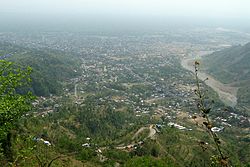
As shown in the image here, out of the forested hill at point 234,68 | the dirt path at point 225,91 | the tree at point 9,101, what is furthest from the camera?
the forested hill at point 234,68

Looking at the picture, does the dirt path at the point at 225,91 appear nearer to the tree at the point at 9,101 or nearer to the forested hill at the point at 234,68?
the forested hill at the point at 234,68

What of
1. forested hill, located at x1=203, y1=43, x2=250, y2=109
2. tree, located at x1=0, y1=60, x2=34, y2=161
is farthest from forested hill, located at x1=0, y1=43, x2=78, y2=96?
tree, located at x1=0, y1=60, x2=34, y2=161

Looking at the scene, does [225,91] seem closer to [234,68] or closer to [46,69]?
[234,68]

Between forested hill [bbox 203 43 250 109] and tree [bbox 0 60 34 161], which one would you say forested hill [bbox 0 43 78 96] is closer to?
forested hill [bbox 203 43 250 109]

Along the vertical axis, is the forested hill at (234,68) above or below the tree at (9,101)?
below

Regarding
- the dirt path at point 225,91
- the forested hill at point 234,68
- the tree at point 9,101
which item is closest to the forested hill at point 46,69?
the dirt path at point 225,91

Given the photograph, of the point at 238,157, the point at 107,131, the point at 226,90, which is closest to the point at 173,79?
the point at 226,90

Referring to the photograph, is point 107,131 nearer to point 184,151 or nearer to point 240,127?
point 184,151

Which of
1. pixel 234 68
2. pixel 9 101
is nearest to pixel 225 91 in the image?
pixel 234 68
